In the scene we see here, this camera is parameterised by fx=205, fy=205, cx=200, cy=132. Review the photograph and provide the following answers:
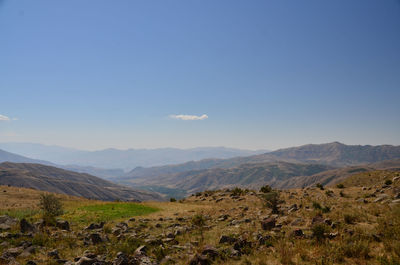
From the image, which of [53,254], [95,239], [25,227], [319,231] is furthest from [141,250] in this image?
[319,231]

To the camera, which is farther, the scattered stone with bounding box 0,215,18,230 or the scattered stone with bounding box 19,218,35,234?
the scattered stone with bounding box 0,215,18,230

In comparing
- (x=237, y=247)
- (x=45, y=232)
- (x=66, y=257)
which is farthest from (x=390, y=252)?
(x=45, y=232)

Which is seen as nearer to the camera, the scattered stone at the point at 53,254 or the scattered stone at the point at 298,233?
the scattered stone at the point at 53,254

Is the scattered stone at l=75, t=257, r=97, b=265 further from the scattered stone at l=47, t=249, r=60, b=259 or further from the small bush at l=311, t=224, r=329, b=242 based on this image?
the small bush at l=311, t=224, r=329, b=242

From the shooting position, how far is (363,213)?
1256 cm

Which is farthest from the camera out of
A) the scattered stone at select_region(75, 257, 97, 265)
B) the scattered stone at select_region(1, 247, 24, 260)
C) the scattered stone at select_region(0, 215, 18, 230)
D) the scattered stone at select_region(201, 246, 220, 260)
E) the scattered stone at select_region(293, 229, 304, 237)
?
the scattered stone at select_region(0, 215, 18, 230)

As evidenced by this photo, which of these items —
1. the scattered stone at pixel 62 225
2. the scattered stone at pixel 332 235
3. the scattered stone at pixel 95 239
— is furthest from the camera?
the scattered stone at pixel 62 225

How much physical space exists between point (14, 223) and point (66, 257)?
746 centimetres

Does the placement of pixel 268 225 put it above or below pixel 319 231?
below

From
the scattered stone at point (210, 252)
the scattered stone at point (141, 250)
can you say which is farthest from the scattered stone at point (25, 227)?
the scattered stone at point (210, 252)

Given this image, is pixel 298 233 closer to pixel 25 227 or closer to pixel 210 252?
pixel 210 252

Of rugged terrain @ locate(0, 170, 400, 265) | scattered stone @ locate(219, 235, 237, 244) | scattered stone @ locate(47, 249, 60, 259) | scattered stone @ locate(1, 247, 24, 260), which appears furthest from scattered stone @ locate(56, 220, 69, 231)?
scattered stone @ locate(219, 235, 237, 244)

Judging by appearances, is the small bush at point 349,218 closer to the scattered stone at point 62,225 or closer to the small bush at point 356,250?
the small bush at point 356,250

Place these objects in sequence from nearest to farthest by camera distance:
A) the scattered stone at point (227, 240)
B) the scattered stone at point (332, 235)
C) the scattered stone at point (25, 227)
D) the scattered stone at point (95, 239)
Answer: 1. the scattered stone at point (332, 235)
2. the scattered stone at point (227, 240)
3. the scattered stone at point (95, 239)
4. the scattered stone at point (25, 227)
